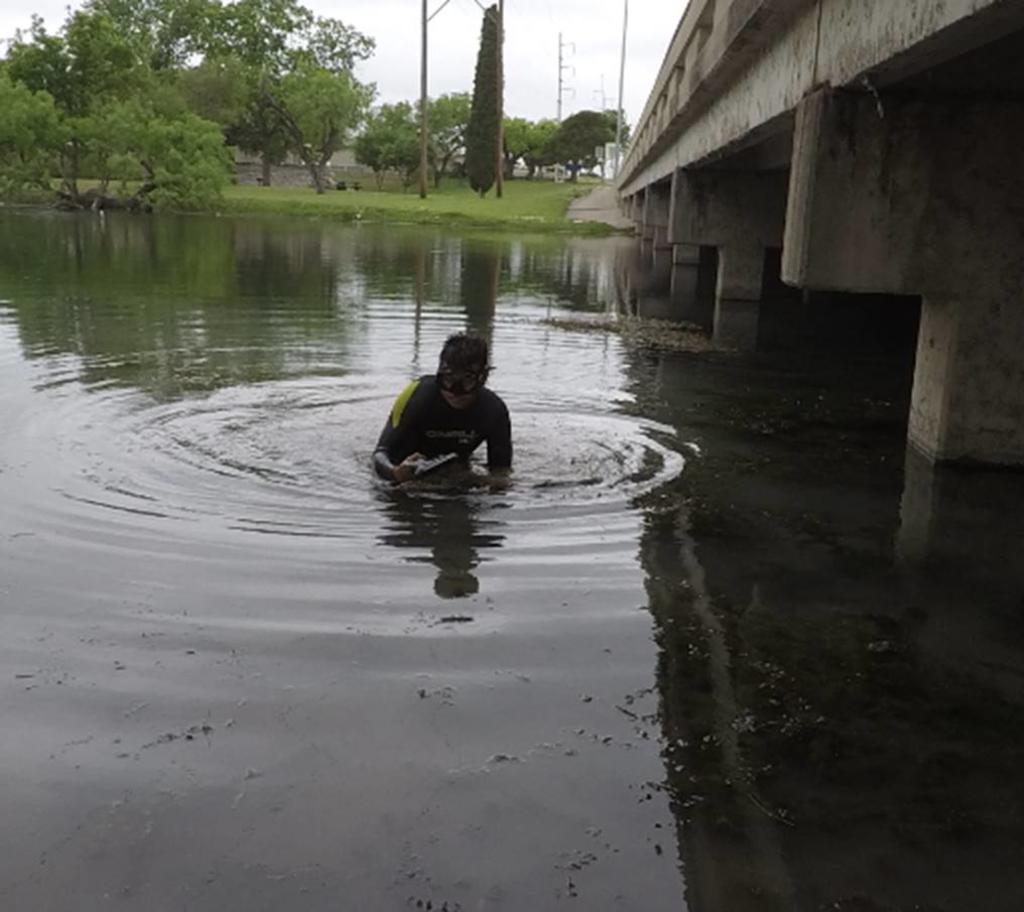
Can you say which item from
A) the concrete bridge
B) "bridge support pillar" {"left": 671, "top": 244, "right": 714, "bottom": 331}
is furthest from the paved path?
the concrete bridge

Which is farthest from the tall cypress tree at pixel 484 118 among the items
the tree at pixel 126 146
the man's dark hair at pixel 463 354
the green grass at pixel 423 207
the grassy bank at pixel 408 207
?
the man's dark hair at pixel 463 354

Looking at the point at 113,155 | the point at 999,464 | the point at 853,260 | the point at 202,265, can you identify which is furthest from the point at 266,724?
the point at 113,155

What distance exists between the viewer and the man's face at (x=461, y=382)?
7012 millimetres

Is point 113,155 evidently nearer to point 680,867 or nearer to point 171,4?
point 171,4

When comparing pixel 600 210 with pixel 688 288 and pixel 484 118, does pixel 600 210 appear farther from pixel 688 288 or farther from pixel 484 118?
pixel 688 288

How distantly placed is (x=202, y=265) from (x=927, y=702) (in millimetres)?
23748

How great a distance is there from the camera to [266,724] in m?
3.90

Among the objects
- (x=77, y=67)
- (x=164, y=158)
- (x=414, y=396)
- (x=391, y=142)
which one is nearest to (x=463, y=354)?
(x=414, y=396)

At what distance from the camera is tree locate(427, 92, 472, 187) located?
102 metres

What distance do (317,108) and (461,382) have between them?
80.3 metres

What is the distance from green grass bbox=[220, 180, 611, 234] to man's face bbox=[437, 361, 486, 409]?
5053cm

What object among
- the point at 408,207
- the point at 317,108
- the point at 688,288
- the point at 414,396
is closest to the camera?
the point at 414,396

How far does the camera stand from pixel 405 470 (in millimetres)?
7004

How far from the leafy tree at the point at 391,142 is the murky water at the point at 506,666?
90360 mm
